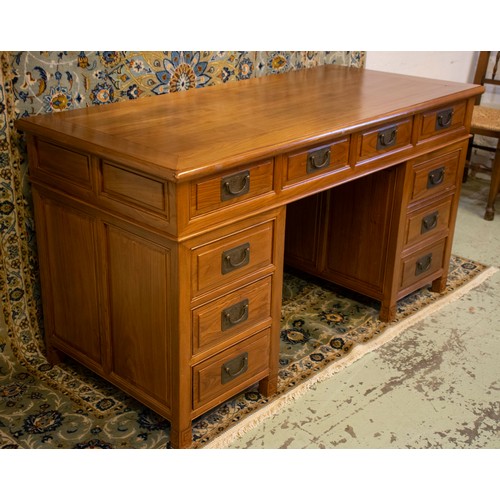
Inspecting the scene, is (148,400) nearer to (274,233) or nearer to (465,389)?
(274,233)

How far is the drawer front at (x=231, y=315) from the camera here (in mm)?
2062

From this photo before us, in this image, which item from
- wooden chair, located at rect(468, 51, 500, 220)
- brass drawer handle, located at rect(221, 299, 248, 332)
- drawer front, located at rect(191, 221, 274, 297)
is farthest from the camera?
wooden chair, located at rect(468, 51, 500, 220)

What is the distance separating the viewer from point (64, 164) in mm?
2129

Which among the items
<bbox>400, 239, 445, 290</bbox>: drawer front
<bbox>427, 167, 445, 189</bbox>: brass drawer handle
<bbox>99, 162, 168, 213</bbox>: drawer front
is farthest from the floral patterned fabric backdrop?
<bbox>400, 239, 445, 290</bbox>: drawer front

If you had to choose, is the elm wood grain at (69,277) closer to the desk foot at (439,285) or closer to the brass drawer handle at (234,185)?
the brass drawer handle at (234,185)

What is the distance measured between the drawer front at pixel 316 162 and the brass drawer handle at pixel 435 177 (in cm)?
64

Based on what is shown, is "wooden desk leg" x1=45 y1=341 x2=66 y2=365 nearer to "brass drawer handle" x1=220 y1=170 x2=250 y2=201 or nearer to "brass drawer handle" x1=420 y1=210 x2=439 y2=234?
"brass drawer handle" x1=220 y1=170 x2=250 y2=201

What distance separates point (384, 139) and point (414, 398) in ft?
3.02

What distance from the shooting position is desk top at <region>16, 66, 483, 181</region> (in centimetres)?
192

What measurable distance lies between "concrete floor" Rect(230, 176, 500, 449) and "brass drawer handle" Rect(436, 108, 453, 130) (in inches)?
32.0

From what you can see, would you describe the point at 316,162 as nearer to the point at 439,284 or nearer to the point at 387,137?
the point at 387,137

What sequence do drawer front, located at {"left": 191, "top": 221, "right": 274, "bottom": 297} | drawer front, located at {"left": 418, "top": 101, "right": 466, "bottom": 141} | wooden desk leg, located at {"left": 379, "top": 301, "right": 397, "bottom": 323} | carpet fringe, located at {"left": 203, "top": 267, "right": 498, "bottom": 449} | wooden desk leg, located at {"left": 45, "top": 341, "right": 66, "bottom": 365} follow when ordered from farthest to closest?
wooden desk leg, located at {"left": 379, "top": 301, "right": 397, "bottom": 323} < drawer front, located at {"left": 418, "top": 101, "right": 466, "bottom": 141} < wooden desk leg, located at {"left": 45, "top": 341, "right": 66, "bottom": 365} < carpet fringe, located at {"left": 203, "top": 267, "right": 498, "bottom": 449} < drawer front, located at {"left": 191, "top": 221, "right": 274, "bottom": 297}

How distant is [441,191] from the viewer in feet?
9.79

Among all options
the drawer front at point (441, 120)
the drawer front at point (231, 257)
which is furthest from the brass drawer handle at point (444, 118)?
the drawer front at point (231, 257)
